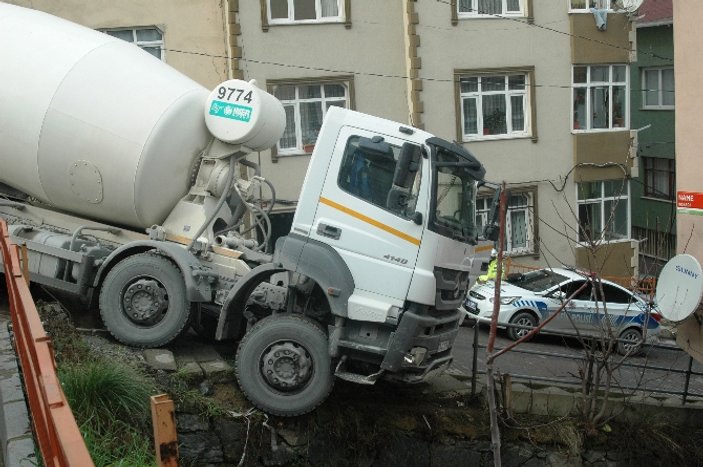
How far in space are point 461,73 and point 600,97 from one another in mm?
4432

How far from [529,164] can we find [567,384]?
43.3 ft

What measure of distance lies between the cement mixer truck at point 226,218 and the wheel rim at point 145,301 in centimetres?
1

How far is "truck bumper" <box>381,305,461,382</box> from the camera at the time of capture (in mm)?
8094

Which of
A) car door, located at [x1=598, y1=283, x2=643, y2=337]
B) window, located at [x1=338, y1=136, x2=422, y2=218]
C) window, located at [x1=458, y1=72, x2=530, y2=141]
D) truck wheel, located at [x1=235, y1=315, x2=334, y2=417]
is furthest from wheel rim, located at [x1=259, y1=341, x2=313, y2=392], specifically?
window, located at [x1=458, y1=72, x2=530, y2=141]

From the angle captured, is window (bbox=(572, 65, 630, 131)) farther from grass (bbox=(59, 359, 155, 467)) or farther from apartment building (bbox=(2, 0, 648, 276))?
grass (bbox=(59, 359, 155, 467))

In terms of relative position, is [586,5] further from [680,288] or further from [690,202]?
[680,288]

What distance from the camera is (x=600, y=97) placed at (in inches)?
952

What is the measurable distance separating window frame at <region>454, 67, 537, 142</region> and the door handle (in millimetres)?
14687

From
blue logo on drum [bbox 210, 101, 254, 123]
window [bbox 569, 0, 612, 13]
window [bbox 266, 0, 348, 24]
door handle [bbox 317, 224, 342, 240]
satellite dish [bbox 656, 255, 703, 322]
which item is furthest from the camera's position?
window [bbox 569, 0, 612, 13]

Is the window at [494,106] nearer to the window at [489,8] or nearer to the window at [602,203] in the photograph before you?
the window at [489,8]

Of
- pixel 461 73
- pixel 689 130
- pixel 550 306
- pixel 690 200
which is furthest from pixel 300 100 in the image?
pixel 690 200

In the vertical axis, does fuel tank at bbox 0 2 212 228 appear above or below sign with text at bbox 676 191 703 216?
above

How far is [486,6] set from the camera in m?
22.5

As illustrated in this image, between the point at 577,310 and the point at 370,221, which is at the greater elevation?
the point at 370,221
